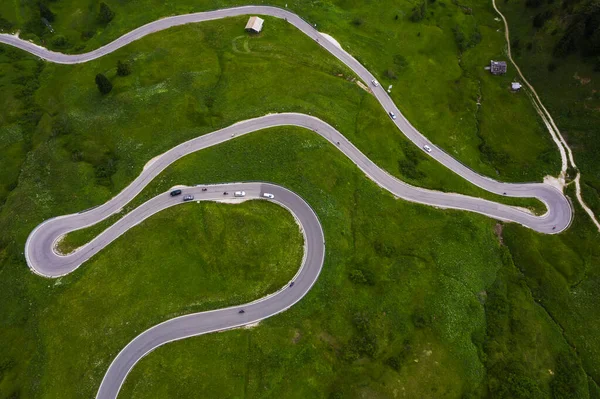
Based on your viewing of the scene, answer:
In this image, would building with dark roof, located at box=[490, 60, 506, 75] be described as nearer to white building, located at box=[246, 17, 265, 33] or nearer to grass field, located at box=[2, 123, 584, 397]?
grass field, located at box=[2, 123, 584, 397]

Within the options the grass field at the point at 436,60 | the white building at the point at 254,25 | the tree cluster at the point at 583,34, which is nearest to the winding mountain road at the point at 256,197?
the grass field at the point at 436,60

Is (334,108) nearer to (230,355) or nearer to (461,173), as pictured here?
(461,173)

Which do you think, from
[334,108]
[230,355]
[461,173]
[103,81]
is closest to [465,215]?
[461,173]

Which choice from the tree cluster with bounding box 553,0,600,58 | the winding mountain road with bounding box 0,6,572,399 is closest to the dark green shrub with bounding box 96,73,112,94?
the winding mountain road with bounding box 0,6,572,399

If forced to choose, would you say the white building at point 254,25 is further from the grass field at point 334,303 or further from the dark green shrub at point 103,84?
the grass field at point 334,303

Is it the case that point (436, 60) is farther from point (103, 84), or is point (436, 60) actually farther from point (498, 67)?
point (103, 84)

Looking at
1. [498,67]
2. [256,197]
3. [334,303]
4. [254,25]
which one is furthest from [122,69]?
[498,67]
